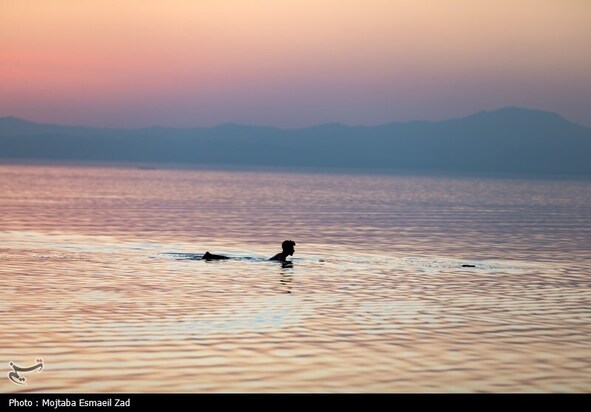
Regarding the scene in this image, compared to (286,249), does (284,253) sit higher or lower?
lower

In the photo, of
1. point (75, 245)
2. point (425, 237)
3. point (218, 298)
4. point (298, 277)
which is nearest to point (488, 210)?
point (425, 237)

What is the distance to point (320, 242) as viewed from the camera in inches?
2226

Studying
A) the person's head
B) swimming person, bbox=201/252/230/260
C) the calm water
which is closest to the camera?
the calm water

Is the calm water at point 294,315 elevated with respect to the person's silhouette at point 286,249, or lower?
lower

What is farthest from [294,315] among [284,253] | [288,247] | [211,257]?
[211,257]

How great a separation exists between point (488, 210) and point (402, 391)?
3532 inches

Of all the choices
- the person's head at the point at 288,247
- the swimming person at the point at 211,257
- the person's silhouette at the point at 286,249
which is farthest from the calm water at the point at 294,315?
the person's head at the point at 288,247

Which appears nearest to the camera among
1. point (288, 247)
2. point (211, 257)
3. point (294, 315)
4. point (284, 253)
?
point (294, 315)

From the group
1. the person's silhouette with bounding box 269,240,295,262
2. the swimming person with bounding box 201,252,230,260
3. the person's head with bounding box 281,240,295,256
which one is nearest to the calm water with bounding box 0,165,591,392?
the swimming person with bounding box 201,252,230,260

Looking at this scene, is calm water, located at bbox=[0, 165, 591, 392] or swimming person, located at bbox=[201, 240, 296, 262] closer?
calm water, located at bbox=[0, 165, 591, 392]

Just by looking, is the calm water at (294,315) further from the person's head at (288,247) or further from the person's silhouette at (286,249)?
the person's head at (288,247)

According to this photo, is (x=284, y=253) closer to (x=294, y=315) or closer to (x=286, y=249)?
(x=286, y=249)

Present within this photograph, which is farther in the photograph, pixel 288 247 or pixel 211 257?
pixel 211 257

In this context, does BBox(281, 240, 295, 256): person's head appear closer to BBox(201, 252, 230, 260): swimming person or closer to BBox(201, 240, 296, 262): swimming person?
BBox(201, 240, 296, 262): swimming person
